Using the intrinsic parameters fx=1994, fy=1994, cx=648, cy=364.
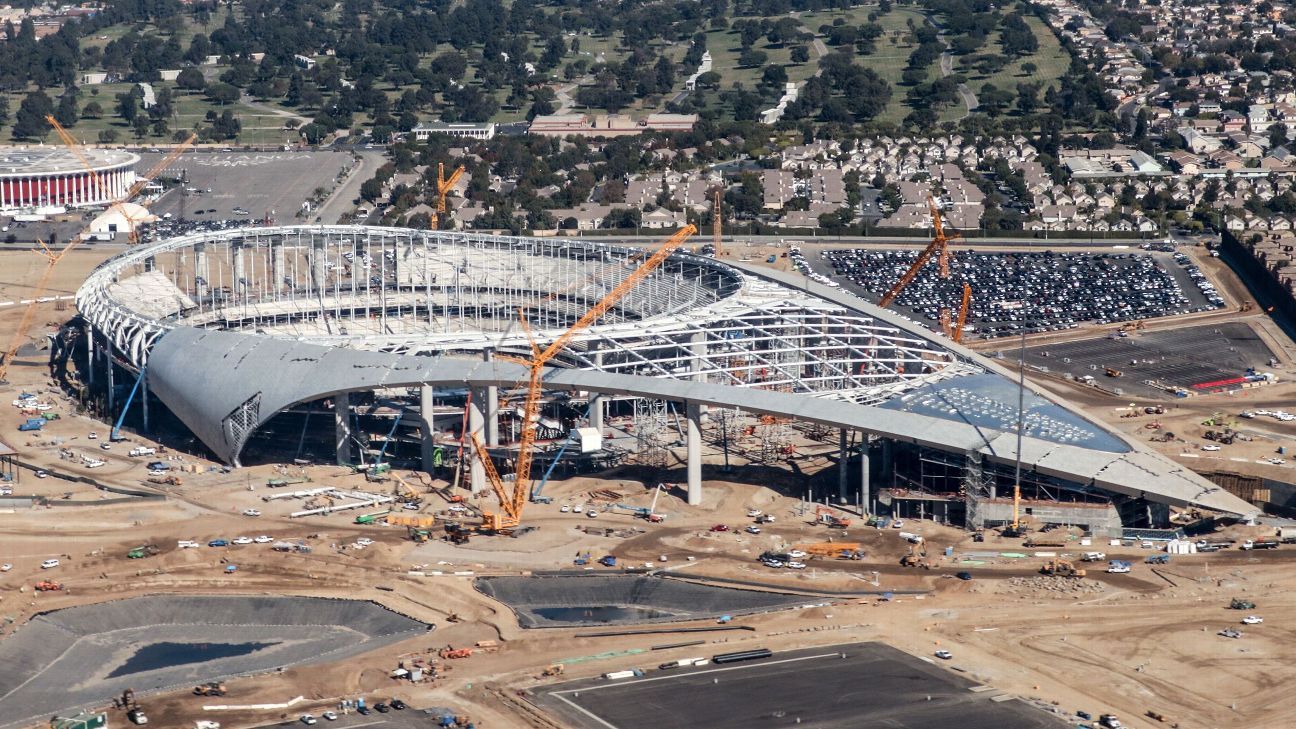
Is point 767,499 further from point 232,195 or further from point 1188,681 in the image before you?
point 232,195

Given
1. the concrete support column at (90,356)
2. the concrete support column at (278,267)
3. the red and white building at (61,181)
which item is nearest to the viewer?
the concrete support column at (90,356)

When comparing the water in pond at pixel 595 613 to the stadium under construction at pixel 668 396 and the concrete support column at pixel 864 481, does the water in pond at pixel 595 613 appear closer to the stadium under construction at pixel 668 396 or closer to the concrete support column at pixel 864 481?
the stadium under construction at pixel 668 396

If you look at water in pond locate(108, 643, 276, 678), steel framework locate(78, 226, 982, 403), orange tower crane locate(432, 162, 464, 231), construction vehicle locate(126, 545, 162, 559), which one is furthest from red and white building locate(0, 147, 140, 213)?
water in pond locate(108, 643, 276, 678)

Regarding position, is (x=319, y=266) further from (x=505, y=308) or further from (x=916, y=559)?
(x=916, y=559)

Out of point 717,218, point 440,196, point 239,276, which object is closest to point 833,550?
point 239,276

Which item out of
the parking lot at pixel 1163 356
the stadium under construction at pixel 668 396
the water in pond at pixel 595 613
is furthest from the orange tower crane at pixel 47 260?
the parking lot at pixel 1163 356

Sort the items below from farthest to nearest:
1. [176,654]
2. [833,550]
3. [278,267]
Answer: [278,267] < [833,550] < [176,654]
